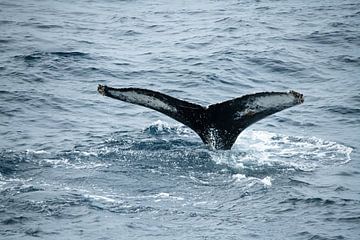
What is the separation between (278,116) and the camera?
15852 mm

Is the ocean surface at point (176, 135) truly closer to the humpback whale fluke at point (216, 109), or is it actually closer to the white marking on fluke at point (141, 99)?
the humpback whale fluke at point (216, 109)

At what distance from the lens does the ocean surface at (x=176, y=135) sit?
9.72 metres

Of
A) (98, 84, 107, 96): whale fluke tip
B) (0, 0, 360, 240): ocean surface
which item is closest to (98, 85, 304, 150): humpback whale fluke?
(98, 84, 107, 96): whale fluke tip

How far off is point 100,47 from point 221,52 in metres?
4.39

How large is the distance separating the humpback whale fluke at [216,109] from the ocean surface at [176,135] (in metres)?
0.55

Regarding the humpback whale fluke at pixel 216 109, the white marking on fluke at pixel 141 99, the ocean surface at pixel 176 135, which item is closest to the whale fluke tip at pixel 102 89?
the humpback whale fluke at pixel 216 109

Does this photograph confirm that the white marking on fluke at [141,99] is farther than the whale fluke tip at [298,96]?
Yes

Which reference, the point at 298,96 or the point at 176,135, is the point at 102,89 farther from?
the point at 176,135

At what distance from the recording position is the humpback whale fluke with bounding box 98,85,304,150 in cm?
1035

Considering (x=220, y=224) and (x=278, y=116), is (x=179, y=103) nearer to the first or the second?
(x=220, y=224)

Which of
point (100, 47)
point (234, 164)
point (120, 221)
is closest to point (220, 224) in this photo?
point (120, 221)

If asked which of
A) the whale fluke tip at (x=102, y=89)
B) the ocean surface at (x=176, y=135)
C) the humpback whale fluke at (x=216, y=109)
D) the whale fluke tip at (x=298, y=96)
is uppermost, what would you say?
the whale fluke tip at (x=298, y=96)

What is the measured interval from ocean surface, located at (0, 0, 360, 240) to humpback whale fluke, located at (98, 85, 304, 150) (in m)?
0.55

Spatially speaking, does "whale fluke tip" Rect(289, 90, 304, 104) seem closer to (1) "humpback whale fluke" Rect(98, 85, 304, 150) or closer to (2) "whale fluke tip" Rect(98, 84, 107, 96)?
(1) "humpback whale fluke" Rect(98, 85, 304, 150)
